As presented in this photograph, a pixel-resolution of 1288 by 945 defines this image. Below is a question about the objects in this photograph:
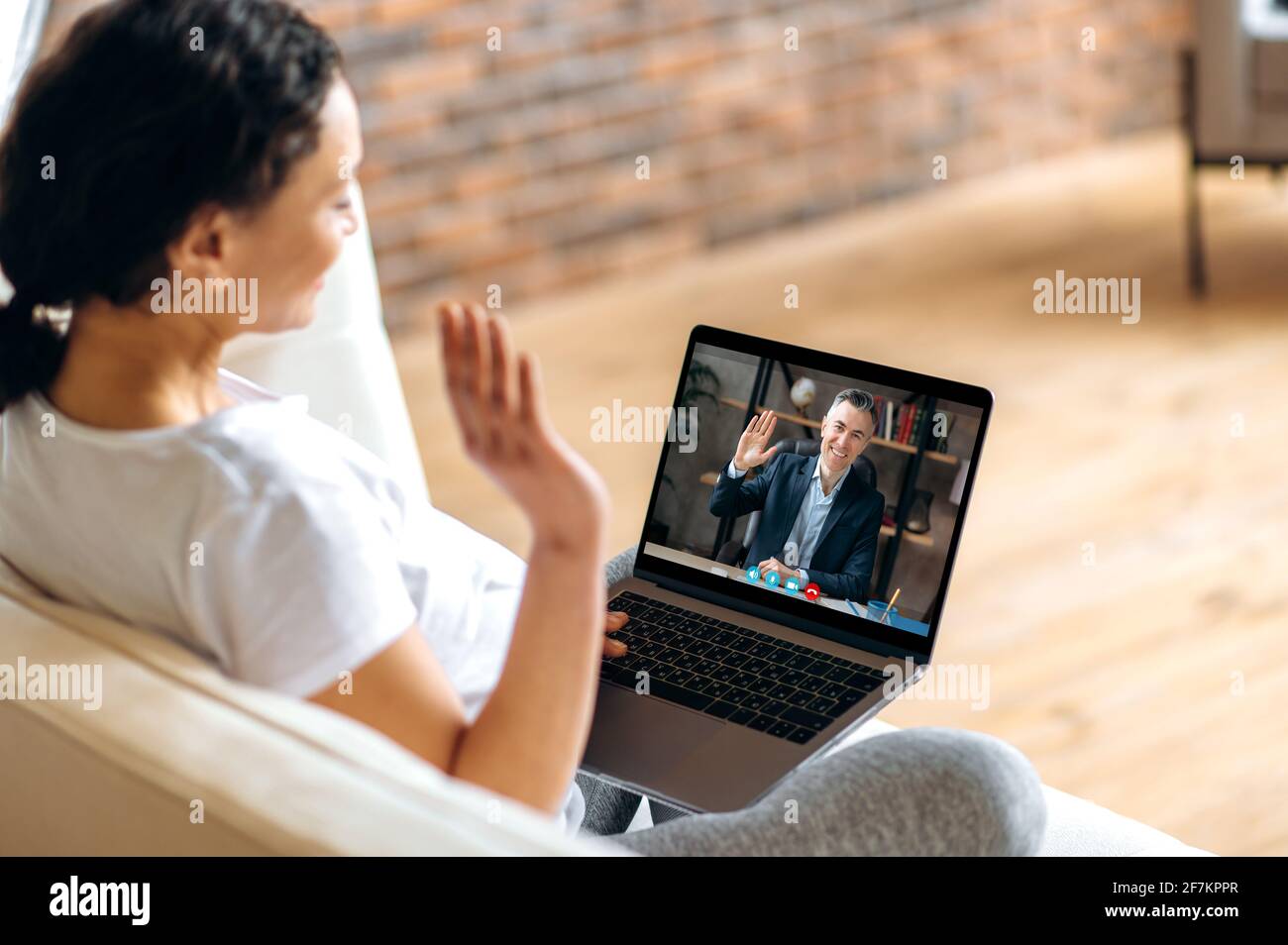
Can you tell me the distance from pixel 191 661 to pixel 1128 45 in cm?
440

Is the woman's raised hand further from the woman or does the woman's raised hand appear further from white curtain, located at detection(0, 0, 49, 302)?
white curtain, located at detection(0, 0, 49, 302)

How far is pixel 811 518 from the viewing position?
120 centimetres

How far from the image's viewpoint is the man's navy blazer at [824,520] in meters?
1.18

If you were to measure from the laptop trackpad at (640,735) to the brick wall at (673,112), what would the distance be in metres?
2.30

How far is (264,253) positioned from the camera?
3.01 feet

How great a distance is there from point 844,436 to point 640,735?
29 cm

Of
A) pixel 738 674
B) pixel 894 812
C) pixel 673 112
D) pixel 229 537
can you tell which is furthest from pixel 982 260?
pixel 229 537

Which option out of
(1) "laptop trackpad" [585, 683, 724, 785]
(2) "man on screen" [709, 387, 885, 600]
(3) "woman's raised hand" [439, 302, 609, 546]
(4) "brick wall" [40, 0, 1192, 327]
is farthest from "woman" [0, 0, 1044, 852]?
(4) "brick wall" [40, 0, 1192, 327]

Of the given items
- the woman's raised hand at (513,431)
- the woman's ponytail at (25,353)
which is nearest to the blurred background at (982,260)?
the woman's raised hand at (513,431)

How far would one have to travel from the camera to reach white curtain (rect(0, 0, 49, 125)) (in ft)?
4.99

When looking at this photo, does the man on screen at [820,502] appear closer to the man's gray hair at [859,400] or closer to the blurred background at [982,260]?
the man's gray hair at [859,400]

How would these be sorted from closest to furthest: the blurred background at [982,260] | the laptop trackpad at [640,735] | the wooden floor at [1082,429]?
the laptop trackpad at [640,735] → the wooden floor at [1082,429] → the blurred background at [982,260]

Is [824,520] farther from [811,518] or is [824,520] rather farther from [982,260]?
[982,260]
